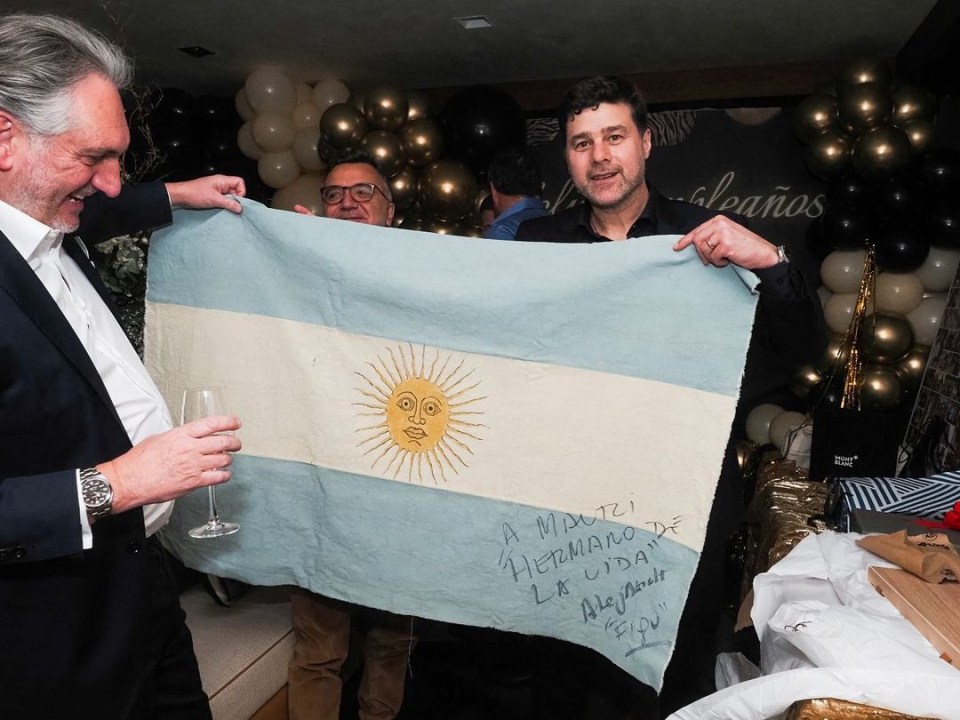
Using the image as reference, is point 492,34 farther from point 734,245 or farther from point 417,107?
point 734,245

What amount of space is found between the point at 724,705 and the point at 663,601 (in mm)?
353

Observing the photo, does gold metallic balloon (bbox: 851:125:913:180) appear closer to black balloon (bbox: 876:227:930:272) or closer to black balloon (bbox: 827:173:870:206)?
black balloon (bbox: 827:173:870:206)

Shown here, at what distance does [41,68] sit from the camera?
3.80 feet

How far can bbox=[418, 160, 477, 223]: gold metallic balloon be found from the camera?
171 inches

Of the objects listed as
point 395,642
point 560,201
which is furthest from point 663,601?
point 560,201

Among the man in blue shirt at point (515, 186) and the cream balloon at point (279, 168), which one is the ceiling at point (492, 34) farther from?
the man in blue shirt at point (515, 186)

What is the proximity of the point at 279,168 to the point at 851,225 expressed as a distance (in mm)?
3391

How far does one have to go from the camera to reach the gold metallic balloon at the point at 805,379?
402cm

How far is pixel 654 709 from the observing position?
6.20ft

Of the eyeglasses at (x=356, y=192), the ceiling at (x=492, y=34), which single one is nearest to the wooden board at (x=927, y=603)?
the eyeglasses at (x=356, y=192)

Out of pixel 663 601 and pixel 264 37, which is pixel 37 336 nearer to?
pixel 663 601

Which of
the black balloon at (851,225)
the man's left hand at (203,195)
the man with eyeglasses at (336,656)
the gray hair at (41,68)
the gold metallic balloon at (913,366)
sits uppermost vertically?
the black balloon at (851,225)

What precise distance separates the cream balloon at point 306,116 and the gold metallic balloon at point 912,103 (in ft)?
10.9

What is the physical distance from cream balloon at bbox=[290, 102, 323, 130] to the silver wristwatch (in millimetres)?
4110
